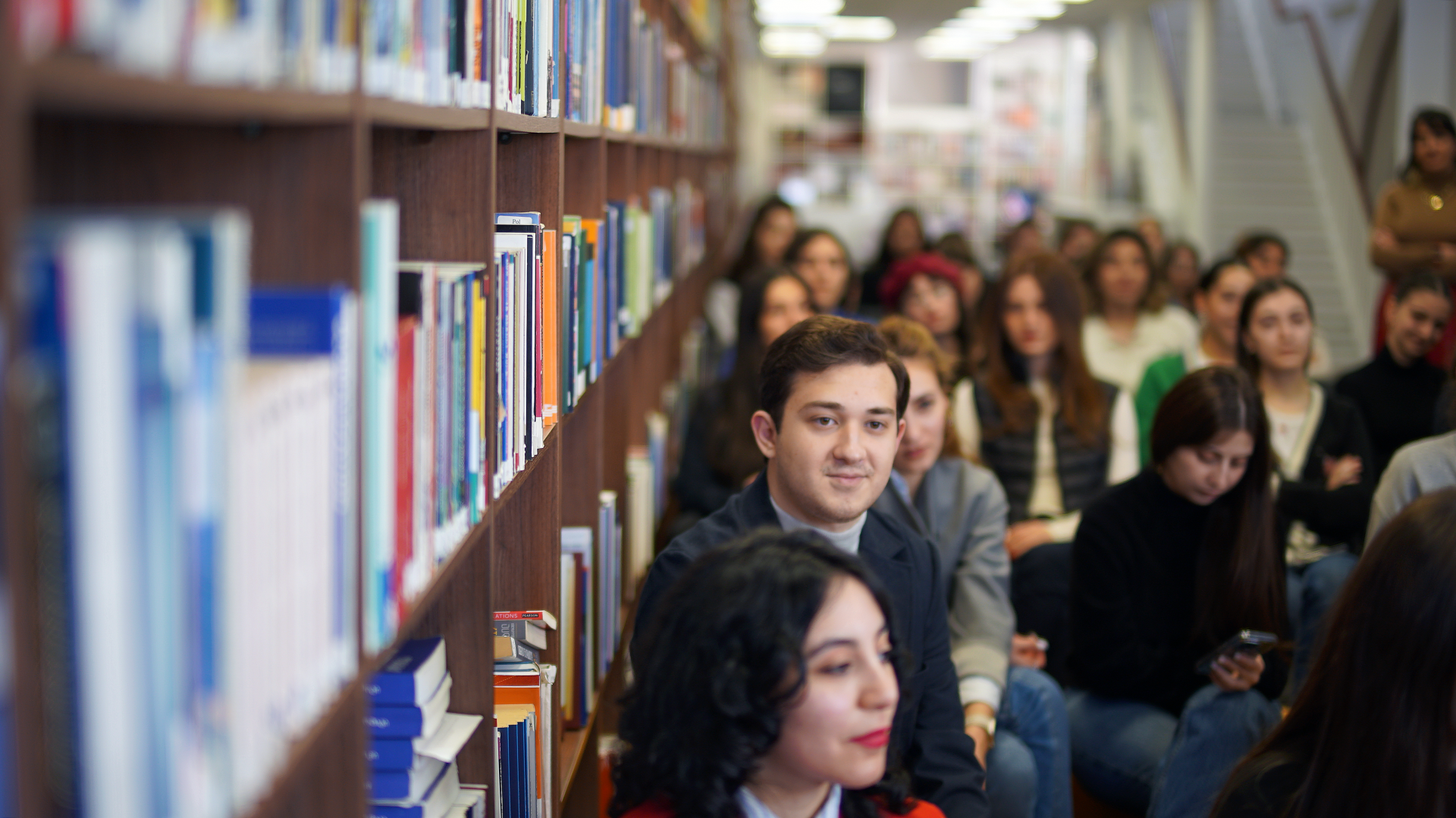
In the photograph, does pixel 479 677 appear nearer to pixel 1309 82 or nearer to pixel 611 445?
pixel 611 445

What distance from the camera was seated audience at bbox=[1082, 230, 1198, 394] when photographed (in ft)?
17.1

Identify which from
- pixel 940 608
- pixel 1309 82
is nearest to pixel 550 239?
pixel 940 608

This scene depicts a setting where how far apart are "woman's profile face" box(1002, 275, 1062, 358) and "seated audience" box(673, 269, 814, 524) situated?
617 millimetres

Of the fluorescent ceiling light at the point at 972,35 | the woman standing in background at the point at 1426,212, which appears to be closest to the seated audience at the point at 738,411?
the woman standing in background at the point at 1426,212

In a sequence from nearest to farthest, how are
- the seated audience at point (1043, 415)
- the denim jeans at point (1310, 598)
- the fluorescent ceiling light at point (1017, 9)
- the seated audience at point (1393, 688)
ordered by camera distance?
the seated audience at point (1393, 688)
the denim jeans at point (1310, 598)
the seated audience at point (1043, 415)
the fluorescent ceiling light at point (1017, 9)

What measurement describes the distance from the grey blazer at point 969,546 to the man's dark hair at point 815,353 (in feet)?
2.20

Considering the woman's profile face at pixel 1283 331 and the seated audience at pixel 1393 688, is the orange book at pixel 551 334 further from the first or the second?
the woman's profile face at pixel 1283 331

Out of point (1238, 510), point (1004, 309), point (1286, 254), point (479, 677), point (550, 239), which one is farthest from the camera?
point (1286, 254)

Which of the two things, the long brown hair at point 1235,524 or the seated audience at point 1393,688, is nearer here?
the seated audience at point 1393,688

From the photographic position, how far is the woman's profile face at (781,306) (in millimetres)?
3922

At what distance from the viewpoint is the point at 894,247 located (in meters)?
8.50

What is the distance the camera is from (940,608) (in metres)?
2.10

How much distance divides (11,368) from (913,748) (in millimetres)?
1620

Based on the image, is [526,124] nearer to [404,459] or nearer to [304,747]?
[404,459]
